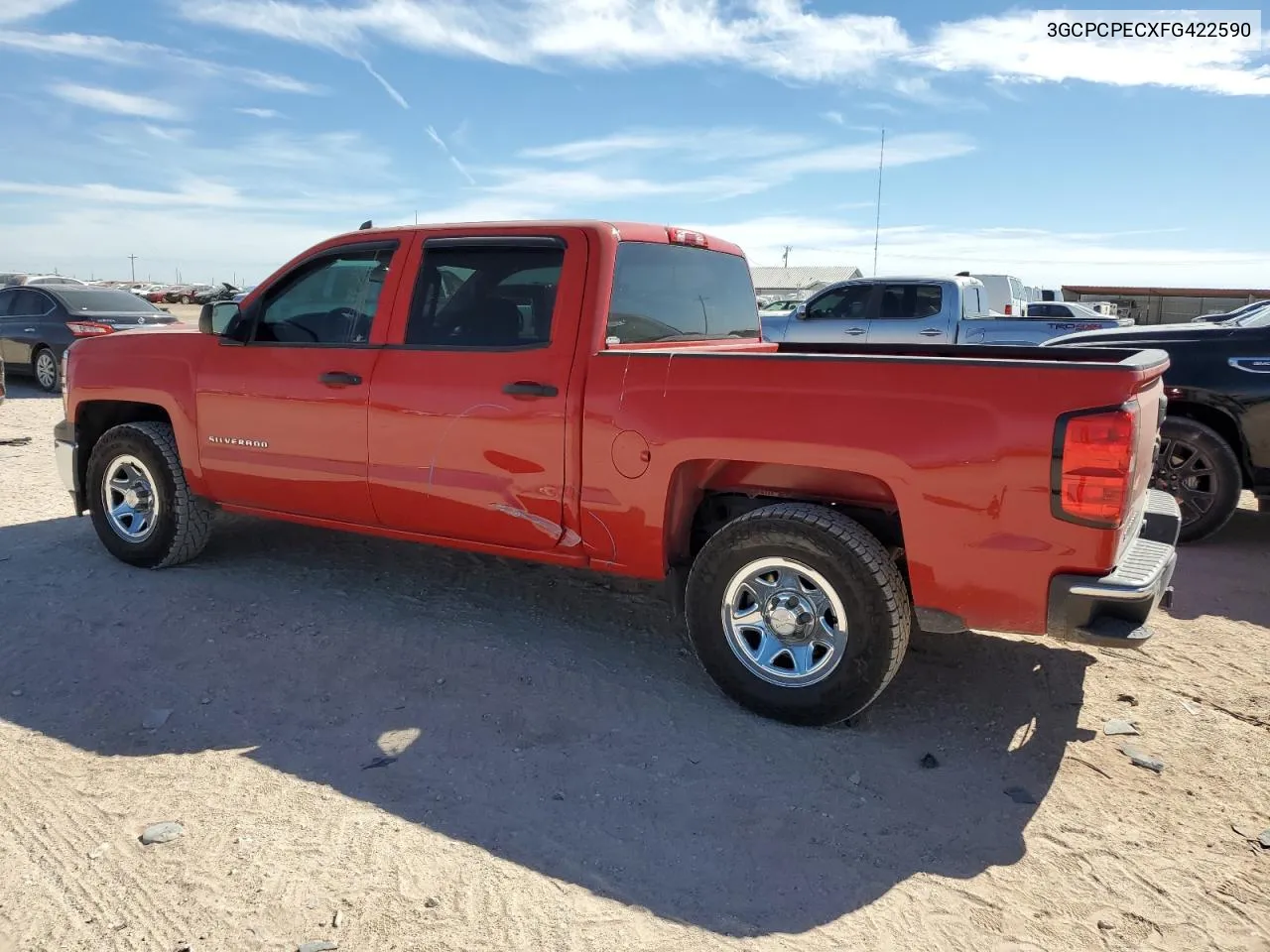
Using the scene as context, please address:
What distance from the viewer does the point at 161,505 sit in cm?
548

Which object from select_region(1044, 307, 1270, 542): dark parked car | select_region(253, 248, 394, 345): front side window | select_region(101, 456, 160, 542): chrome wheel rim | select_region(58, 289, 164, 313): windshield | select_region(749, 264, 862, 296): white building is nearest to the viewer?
select_region(253, 248, 394, 345): front side window

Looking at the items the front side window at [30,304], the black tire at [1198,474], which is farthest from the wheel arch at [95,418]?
the front side window at [30,304]

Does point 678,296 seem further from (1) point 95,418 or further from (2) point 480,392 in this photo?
(1) point 95,418

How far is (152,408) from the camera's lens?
19.0 ft

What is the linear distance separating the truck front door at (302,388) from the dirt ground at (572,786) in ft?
2.05

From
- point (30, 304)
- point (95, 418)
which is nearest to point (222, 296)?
point (30, 304)

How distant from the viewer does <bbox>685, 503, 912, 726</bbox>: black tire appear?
3.55m

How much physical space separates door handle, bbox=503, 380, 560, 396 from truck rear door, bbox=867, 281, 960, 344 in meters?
9.52

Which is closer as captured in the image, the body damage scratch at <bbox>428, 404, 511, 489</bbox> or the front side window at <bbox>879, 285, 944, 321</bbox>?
the body damage scratch at <bbox>428, 404, 511, 489</bbox>

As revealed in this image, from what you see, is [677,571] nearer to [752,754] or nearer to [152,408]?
[752,754]

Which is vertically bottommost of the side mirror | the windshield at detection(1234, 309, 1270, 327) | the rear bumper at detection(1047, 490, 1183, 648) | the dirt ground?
the dirt ground

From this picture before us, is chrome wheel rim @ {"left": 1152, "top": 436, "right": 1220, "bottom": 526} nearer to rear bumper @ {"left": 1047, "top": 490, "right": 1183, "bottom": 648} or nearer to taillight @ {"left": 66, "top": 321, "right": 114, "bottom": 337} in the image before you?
rear bumper @ {"left": 1047, "top": 490, "right": 1183, "bottom": 648}

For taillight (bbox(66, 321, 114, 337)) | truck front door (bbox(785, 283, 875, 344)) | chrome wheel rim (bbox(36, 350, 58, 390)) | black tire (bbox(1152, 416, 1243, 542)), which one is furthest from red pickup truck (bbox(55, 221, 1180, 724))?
chrome wheel rim (bbox(36, 350, 58, 390))

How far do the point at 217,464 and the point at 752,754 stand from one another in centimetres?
331
